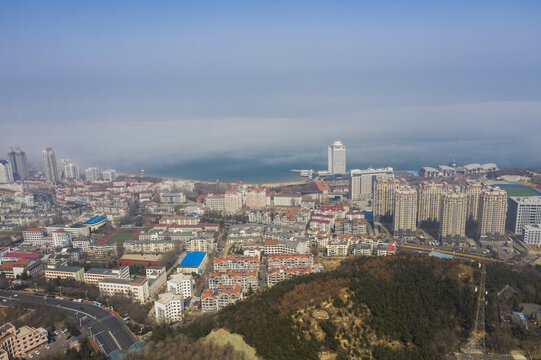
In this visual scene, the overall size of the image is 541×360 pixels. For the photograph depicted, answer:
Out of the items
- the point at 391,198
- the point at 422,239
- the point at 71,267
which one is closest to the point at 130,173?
the point at 71,267

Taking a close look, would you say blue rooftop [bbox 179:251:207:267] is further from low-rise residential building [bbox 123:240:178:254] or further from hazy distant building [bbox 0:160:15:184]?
hazy distant building [bbox 0:160:15:184]

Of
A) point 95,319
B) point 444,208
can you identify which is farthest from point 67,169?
point 444,208

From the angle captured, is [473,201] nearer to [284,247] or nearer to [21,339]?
[284,247]

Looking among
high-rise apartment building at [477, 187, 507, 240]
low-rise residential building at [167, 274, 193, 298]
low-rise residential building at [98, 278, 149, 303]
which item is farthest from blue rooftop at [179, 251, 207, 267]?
high-rise apartment building at [477, 187, 507, 240]

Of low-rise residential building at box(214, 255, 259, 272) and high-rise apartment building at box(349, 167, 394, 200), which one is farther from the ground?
high-rise apartment building at box(349, 167, 394, 200)

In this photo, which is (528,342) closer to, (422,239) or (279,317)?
(279,317)

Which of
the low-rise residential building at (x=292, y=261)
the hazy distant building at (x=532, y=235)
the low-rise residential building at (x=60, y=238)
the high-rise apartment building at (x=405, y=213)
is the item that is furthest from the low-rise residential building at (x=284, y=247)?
the hazy distant building at (x=532, y=235)

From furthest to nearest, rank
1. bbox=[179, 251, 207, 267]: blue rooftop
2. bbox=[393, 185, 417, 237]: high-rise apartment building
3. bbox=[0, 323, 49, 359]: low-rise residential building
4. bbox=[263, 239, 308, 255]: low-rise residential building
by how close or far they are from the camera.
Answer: bbox=[393, 185, 417, 237]: high-rise apartment building
bbox=[263, 239, 308, 255]: low-rise residential building
bbox=[179, 251, 207, 267]: blue rooftop
bbox=[0, 323, 49, 359]: low-rise residential building
